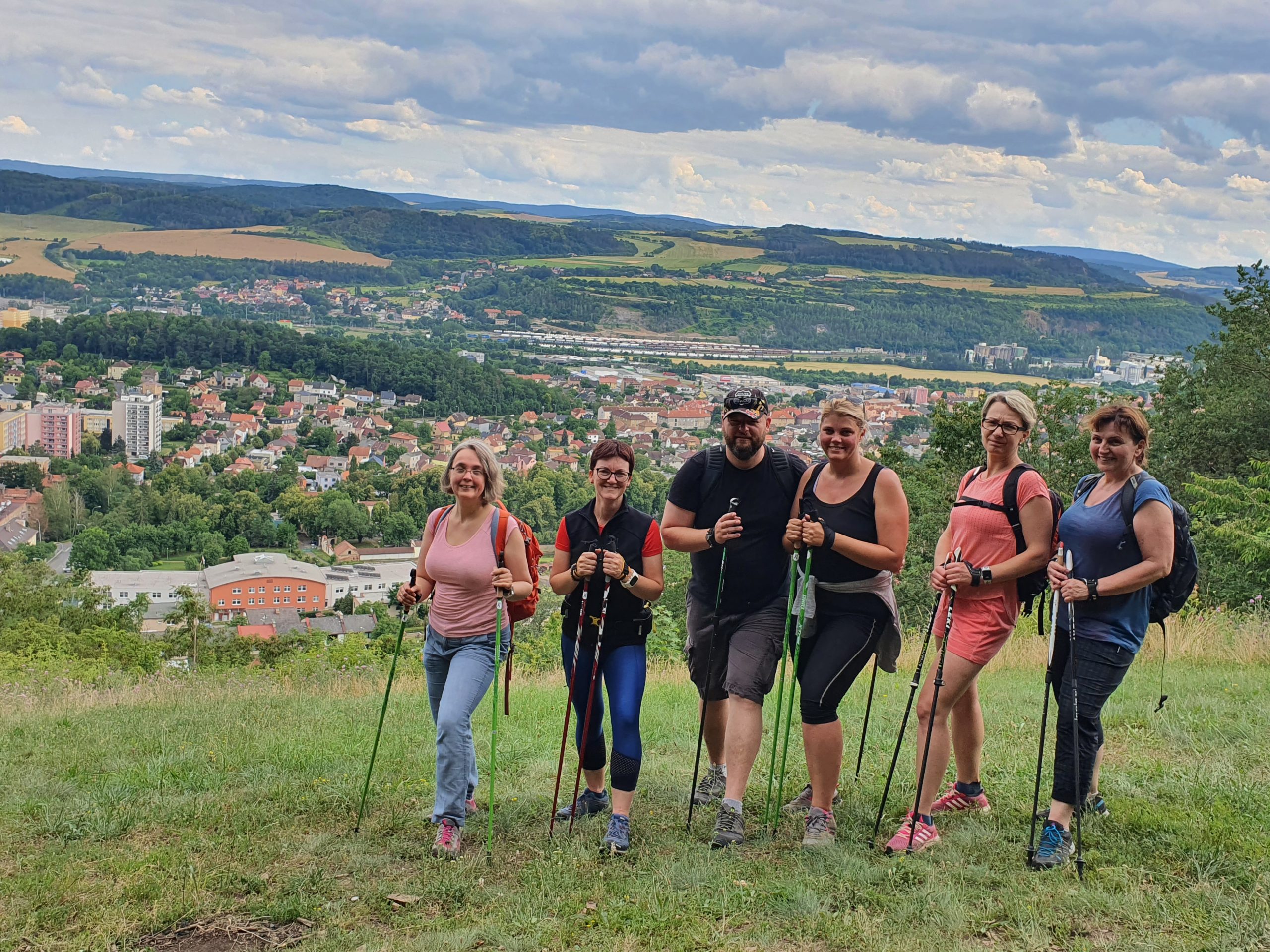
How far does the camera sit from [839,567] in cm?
432

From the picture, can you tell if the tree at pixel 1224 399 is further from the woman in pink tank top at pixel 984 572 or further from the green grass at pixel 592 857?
the woman in pink tank top at pixel 984 572

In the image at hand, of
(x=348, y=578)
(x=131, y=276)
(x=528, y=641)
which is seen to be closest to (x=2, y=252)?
(x=131, y=276)

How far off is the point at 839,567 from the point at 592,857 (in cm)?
152

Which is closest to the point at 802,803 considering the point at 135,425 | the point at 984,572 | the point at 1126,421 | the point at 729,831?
the point at 729,831

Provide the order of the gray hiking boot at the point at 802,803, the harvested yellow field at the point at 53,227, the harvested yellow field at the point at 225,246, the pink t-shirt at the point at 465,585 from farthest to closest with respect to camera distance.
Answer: the harvested yellow field at the point at 53,227
the harvested yellow field at the point at 225,246
the gray hiking boot at the point at 802,803
the pink t-shirt at the point at 465,585

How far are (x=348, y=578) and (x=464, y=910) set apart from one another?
138 feet

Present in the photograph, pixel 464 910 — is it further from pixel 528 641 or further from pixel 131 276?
pixel 131 276

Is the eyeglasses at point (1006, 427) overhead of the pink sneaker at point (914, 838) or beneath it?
overhead

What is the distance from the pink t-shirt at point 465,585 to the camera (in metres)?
4.60

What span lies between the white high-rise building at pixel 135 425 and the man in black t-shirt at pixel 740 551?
3042 inches

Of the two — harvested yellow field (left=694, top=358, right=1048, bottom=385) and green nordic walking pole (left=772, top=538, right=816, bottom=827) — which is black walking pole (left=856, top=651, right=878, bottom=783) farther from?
harvested yellow field (left=694, top=358, right=1048, bottom=385)

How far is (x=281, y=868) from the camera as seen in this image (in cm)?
431

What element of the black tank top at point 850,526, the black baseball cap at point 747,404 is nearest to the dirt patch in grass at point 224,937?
the black tank top at point 850,526

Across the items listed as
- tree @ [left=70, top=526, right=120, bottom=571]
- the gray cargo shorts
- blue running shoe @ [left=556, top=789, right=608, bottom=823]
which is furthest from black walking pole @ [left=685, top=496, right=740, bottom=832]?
tree @ [left=70, top=526, right=120, bottom=571]
